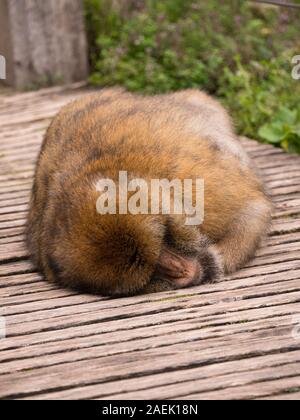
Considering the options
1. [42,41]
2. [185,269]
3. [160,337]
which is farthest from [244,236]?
[42,41]

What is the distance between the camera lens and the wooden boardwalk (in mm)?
3910

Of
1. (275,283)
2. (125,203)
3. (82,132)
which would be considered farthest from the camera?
(82,132)

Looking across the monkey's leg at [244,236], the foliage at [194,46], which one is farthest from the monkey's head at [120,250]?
the foliage at [194,46]

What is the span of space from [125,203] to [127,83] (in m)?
5.49

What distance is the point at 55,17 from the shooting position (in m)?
10.2

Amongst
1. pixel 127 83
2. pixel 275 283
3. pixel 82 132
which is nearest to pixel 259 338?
pixel 275 283

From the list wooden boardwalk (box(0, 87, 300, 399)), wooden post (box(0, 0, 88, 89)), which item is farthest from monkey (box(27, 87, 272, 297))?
wooden post (box(0, 0, 88, 89))

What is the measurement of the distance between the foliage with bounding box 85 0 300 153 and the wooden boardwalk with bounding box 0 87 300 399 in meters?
3.82

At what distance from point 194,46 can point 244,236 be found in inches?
204

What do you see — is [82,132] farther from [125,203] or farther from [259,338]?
[259,338]

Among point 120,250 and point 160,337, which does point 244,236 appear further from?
point 160,337

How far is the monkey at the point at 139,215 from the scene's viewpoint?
463 centimetres

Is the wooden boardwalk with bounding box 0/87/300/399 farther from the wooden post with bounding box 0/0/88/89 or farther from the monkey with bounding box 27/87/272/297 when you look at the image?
the wooden post with bounding box 0/0/88/89

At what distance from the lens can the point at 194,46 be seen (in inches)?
398
